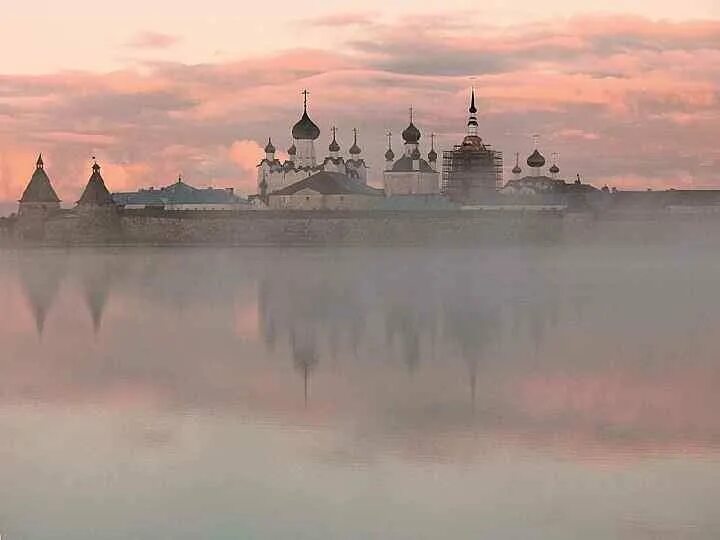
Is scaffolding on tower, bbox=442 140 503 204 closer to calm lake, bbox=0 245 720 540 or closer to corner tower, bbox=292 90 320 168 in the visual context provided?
corner tower, bbox=292 90 320 168

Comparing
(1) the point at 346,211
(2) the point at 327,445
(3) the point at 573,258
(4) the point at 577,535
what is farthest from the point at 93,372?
(1) the point at 346,211

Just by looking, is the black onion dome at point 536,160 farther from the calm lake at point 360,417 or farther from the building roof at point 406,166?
the calm lake at point 360,417

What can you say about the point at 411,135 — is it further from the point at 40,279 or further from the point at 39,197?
the point at 40,279

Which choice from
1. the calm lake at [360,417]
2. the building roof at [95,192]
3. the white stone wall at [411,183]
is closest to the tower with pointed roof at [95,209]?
the building roof at [95,192]

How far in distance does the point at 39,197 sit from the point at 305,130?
8193 mm

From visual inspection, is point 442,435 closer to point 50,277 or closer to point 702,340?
point 702,340

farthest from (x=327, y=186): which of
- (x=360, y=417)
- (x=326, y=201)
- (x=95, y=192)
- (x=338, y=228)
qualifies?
(x=360, y=417)

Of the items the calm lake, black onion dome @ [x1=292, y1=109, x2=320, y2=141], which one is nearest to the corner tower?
black onion dome @ [x1=292, y1=109, x2=320, y2=141]

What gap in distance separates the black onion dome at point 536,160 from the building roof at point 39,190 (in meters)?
15.4

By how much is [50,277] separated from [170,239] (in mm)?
16133

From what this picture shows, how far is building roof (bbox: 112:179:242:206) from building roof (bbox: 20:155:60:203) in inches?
263

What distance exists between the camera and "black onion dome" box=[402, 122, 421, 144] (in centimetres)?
3844

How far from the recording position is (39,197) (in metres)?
36.4

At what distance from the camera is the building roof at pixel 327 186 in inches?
1441
